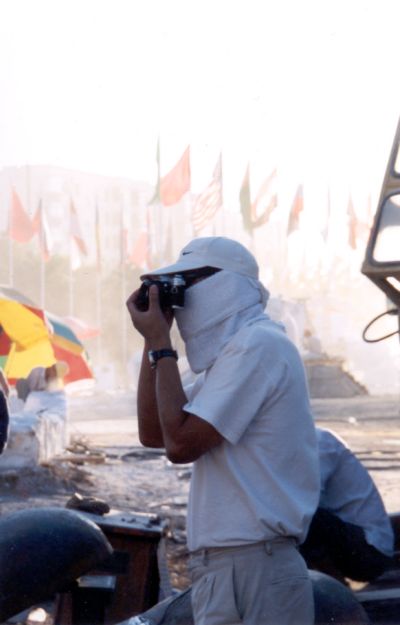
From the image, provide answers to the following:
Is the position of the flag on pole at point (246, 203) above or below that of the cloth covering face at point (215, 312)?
below

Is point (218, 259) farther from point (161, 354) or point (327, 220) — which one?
point (327, 220)

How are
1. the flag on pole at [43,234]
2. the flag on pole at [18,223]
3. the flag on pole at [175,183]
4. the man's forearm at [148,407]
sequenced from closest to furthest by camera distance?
the man's forearm at [148,407]
the flag on pole at [175,183]
the flag on pole at [18,223]
the flag on pole at [43,234]

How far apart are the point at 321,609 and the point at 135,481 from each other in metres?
11.0

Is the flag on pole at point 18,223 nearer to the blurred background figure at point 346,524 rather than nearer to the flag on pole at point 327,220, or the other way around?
the flag on pole at point 327,220

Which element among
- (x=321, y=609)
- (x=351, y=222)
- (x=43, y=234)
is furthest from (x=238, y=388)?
(x=351, y=222)

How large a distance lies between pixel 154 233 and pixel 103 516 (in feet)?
180

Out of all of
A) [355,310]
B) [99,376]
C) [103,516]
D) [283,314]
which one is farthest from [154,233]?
[103,516]

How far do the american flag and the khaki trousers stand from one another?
30770 millimetres

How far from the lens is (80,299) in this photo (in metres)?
67.9

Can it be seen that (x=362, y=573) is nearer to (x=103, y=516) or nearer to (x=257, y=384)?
(x=103, y=516)

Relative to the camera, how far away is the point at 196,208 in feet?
113

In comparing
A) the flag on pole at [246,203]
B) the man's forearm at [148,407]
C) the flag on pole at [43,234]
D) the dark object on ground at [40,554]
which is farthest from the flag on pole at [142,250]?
the man's forearm at [148,407]

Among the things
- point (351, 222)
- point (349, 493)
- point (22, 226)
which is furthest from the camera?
point (351, 222)

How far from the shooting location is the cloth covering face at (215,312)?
2.97 metres
